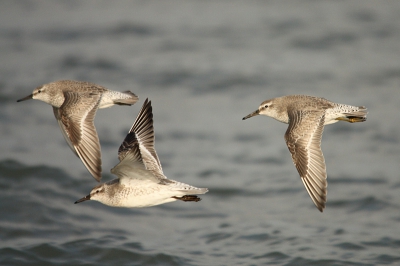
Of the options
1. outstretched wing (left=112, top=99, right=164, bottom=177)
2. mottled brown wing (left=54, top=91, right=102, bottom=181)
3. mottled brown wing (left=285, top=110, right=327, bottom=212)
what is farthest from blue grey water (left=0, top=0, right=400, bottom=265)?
mottled brown wing (left=54, top=91, right=102, bottom=181)

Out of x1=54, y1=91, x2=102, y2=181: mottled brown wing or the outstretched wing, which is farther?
x1=54, y1=91, x2=102, y2=181: mottled brown wing

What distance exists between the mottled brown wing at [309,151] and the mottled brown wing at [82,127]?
2.31 metres

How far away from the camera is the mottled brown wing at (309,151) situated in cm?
734

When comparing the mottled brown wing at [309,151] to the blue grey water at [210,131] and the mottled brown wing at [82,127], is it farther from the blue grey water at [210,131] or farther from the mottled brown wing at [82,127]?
the blue grey water at [210,131]

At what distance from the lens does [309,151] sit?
7.59 m

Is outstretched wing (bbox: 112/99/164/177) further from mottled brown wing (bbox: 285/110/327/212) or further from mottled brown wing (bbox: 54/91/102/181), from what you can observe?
mottled brown wing (bbox: 285/110/327/212)

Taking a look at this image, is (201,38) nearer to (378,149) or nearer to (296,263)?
(378,149)

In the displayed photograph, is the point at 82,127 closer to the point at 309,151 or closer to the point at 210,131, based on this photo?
the point at 309,151

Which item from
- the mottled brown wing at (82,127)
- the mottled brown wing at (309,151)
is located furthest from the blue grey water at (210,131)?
the mottled brown wing at (82,127)

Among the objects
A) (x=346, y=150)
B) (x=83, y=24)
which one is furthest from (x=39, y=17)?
(x=346, y=150)

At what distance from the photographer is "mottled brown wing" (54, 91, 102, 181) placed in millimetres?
7441

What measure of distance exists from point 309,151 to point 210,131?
635 cm

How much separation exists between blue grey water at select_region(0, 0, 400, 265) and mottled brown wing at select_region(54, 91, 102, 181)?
112 inches

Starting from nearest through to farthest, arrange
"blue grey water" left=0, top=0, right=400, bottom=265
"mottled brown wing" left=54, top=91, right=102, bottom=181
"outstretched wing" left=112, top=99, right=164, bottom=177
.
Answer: "outstretched wing" left=112, top=99, right=164, bottom=177 → "mottled brown wing" left=54, top=91, right=102, bottom=181 → "blue grey water" left=0, top=0, right=400, bottom=265
